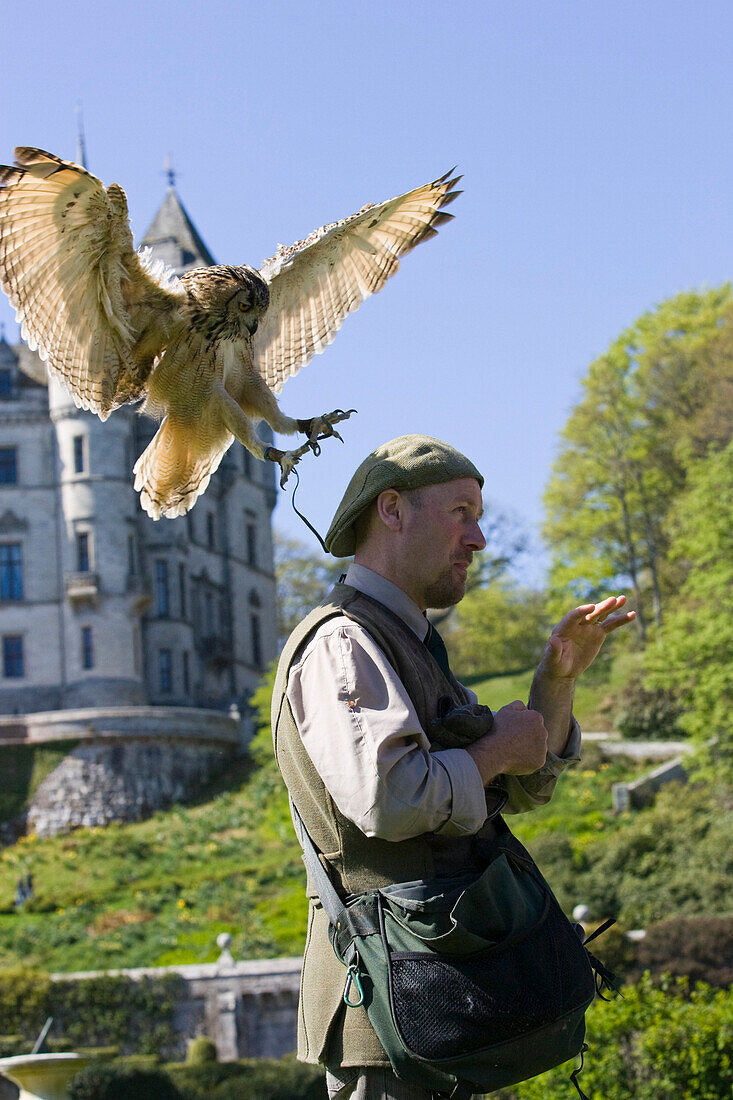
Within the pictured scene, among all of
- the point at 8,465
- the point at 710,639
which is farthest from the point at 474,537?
the point at 8,465

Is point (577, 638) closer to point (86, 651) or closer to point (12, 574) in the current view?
point (86, 651)

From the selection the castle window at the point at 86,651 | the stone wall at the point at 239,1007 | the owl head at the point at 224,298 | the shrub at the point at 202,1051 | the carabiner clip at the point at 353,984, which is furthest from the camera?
the castle window at the point at 86,651

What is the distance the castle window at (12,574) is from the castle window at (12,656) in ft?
5.30

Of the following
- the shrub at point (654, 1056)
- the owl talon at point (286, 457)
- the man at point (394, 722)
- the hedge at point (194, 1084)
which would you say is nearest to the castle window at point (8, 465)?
the hedge at point (194, 1084)

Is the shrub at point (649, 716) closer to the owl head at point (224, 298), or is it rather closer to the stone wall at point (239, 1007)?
the stone wall at point (239, 1007)

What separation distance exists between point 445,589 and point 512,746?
1.54ft

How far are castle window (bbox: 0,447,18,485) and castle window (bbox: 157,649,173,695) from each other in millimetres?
8673

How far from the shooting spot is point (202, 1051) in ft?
80.9

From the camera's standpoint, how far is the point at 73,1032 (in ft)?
83.6

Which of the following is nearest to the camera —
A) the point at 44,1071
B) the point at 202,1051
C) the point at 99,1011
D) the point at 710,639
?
the point at 44,1071

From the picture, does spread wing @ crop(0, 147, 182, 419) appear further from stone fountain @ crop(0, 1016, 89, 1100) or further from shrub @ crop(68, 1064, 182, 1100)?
shrub @ crop(68, 1064, 182, 1100)

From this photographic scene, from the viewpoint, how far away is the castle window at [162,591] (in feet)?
170

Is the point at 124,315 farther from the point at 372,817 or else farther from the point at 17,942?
the point at 17,942

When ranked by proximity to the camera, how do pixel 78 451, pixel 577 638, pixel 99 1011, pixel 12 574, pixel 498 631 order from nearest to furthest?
pixel 577 638
pixel 99 1011
pixel 12 574
pixel 78 451
pixel 498 631
